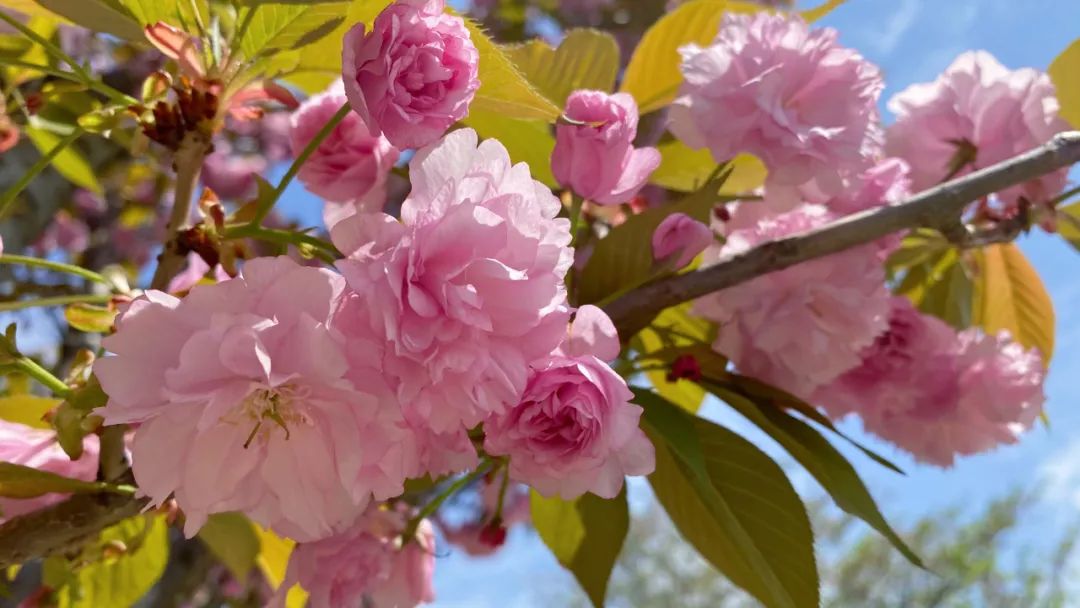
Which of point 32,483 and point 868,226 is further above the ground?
point 868,226

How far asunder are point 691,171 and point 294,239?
0.42 metres

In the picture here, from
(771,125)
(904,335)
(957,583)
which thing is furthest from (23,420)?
(957,583)

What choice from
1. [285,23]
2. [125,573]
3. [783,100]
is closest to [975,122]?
[783,100]

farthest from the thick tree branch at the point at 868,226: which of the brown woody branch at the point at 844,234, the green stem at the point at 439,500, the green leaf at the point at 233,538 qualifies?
the green leaf at the point at 233,538

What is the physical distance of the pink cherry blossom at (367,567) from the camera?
636 millimetres

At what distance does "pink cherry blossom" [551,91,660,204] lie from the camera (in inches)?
21.9

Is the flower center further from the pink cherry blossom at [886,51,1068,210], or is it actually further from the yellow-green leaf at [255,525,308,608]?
the pink cherry blossom at [886,51,1068,210]

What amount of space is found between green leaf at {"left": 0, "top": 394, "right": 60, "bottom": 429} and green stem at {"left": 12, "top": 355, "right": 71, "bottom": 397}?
0.21m

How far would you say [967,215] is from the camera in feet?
2.80

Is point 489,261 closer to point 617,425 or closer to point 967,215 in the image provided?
point 617,425

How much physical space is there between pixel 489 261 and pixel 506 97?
6.4 inches

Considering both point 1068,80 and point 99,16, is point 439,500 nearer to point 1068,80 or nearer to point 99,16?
point 99,16

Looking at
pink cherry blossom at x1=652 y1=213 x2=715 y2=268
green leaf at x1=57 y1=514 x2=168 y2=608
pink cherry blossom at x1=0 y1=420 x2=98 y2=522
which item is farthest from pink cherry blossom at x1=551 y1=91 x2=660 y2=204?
green leaf at x1=57 y1=514 x2=168 y2=608

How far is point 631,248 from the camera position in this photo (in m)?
0.62
